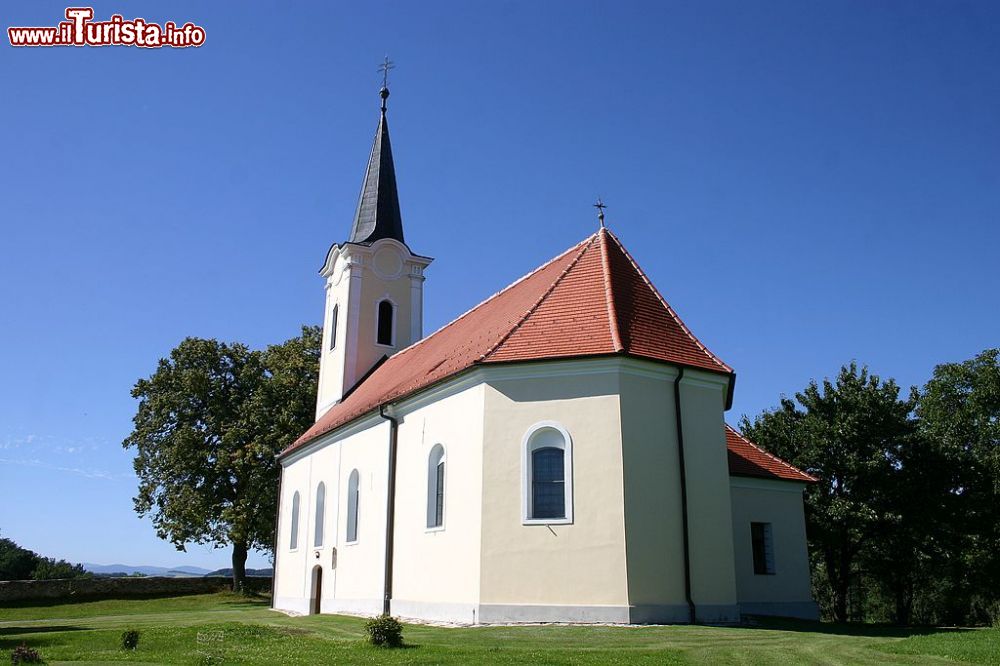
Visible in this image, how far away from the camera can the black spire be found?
3281 centimetres

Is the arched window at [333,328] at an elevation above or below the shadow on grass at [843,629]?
above

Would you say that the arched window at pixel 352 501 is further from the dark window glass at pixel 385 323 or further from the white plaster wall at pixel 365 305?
the dark window glass at pixel 385 323

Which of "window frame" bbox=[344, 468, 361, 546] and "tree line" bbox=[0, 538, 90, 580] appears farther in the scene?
"tree line" bbox=[0, 538, 90, 580]

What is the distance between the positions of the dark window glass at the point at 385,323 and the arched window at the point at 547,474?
16.3 metres

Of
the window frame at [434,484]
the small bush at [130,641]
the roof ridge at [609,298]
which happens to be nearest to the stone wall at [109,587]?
the window frame at [434,484]

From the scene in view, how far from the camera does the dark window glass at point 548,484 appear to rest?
16156 mm

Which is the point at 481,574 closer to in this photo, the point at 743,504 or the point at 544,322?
the point at 544,322

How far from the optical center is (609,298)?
58.7 feet

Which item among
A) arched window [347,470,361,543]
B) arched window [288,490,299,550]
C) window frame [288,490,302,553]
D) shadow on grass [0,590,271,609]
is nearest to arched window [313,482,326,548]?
window frame [288,490,302,553]

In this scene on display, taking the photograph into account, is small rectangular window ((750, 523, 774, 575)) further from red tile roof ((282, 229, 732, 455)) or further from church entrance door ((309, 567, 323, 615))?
church entrance door ((309, 567, 323, 615))

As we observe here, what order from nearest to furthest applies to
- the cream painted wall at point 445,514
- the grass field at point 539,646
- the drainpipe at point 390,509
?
the grass field at point 539,646 < the cream painted wall at point 445,514 < the drainpipe at point 390,509

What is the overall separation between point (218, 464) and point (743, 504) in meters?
24.0

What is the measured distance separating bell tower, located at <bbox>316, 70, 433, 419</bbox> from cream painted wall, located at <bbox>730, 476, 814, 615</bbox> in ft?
50.2

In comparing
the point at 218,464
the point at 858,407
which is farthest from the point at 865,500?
the point at 218,464
